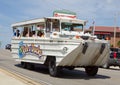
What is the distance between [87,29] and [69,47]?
444 cm

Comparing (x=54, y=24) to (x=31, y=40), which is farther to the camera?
(x=31, y=40)

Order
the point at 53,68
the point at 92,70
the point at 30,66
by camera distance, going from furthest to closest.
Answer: the point at 30,66 < the point at 92,70 < the point at 53,68

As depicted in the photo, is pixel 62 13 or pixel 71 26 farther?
pixel 62 13

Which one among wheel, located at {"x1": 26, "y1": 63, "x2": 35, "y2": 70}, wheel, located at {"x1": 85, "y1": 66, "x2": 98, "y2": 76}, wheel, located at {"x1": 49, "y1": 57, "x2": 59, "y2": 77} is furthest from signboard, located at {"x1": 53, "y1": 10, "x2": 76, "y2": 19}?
wheel, located at {"x1": 26, "y1": 63, "x2": 35, "y2": 70}

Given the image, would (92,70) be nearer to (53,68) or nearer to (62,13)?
(53,68)

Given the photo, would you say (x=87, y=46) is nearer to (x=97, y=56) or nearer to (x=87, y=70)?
(x=97, y=56)

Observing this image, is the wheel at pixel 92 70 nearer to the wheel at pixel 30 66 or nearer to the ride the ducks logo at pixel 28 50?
the ride the ducks logo at pixel 28 50

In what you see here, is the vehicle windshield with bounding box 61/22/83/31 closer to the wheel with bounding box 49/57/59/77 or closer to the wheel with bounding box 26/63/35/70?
the wheel with bounding box 49/57/59/77

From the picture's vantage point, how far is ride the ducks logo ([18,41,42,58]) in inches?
800

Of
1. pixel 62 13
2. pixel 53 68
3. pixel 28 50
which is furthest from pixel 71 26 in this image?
pixel 28 50

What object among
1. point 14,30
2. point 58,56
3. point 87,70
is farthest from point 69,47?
point 14,30

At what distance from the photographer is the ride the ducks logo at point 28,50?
20328 millimetres

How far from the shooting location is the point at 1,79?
1636 cm

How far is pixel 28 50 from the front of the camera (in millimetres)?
21922
